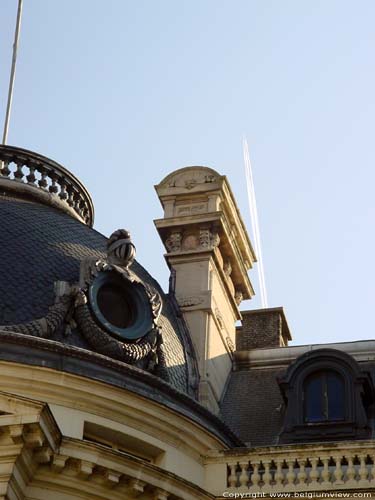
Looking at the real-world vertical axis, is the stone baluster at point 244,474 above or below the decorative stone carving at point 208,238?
below

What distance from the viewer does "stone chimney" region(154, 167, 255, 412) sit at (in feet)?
85.9

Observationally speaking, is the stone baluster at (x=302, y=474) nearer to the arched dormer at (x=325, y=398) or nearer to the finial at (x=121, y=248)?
the arched dormer at (x=325, y=398)

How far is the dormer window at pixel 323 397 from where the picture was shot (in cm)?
2427

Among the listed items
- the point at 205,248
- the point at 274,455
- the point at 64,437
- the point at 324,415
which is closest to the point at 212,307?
the point at 205,248

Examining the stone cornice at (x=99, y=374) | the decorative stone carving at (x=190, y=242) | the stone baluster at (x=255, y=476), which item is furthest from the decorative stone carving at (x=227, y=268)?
the stone baluster at (x=255, y=476)

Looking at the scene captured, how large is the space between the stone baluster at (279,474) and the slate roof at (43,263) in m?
2.74

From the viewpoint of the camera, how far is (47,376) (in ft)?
69.6

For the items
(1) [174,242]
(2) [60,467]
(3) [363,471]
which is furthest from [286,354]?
(2) [60,467]

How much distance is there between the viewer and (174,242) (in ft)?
91.1

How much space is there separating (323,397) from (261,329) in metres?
6.67

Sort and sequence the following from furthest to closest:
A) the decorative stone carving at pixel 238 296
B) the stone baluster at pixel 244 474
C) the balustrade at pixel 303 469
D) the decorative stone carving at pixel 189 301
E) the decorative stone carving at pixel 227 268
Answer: the decorative stone carving at pixel 238 296 → the decorative stone carving at pixel 227 268 → the decorative stone carving at pixel 189 301 → the stone baluster at pixel 244 474 → the balustrade at pixel 303 469

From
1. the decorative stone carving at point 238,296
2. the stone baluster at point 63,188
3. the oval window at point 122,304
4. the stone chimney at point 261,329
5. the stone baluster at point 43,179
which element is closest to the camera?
the oval window at point 122,304

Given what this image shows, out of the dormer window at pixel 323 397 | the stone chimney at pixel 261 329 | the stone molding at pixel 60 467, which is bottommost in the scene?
the stone molding at pixel 60 467

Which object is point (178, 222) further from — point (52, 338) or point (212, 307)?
point (52, 338)
